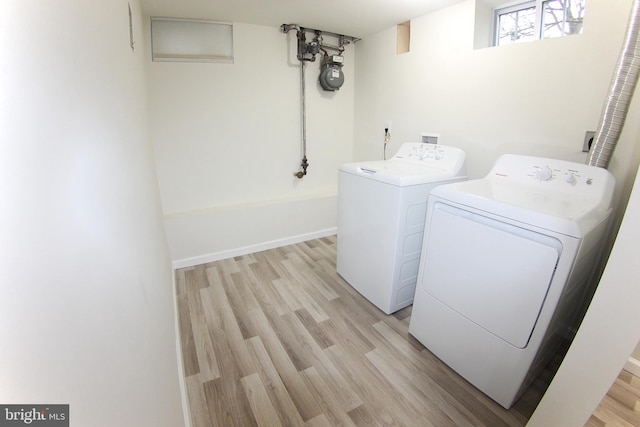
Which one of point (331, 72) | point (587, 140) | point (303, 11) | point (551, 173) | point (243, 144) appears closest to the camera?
point (551, 173)

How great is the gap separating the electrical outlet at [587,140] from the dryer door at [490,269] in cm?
87

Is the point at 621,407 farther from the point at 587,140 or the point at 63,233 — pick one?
the point at 63,233

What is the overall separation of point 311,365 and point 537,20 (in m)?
2.62

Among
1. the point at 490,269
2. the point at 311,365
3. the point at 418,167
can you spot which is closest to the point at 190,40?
the point at 418,167

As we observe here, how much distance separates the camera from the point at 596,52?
153cm

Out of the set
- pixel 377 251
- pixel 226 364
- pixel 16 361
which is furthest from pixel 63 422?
pixel 377 251

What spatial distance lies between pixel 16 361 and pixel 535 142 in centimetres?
235

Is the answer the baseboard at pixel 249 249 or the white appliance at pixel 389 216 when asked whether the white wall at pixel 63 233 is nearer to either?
the white appliance at pixel 389 216

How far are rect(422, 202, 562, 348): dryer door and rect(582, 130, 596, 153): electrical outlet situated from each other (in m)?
0.87

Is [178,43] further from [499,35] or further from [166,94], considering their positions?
[499,35]

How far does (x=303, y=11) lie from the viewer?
7.62 feet

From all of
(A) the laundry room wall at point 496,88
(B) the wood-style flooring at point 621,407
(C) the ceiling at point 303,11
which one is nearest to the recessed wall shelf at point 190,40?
(C) the ceiling at point 303,11

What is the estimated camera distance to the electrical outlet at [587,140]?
160cm

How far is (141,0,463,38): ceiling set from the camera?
212 centimetres
